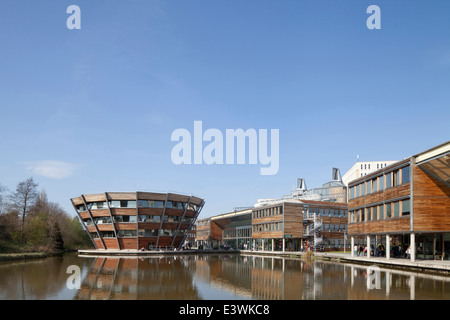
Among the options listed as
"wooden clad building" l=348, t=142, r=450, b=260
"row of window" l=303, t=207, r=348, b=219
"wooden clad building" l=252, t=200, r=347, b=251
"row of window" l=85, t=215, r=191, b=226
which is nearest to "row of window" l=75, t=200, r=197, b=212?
"row of window" l=85, t=215, r=191, b=226

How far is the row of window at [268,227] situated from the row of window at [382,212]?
20.8 meters

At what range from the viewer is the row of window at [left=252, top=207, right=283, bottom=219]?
238 feet

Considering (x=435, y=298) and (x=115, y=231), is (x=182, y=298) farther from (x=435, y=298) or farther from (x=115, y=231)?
(x=115, y=231)

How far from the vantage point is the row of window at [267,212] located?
7250 centimetres

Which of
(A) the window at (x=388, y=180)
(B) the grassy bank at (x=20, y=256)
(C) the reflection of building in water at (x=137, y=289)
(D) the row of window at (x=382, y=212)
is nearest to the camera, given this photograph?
(C) the reflection of building in water at (x=137, y=289)

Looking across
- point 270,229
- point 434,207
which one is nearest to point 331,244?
point 270,229

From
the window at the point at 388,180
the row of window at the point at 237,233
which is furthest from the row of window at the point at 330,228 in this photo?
the window at the point at 388,180

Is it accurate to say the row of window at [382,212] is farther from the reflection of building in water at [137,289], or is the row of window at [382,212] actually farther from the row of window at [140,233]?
the row of window at [140,233]

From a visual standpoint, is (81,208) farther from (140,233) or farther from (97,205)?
(140,233)

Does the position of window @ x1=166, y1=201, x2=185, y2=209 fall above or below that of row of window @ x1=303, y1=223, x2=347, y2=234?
above

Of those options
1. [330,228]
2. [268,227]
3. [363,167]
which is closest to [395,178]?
[330,228]

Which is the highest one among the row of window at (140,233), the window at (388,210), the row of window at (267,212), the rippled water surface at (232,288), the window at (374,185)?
the window at (374,185)

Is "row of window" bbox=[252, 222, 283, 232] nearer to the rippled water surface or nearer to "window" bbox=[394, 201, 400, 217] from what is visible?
"window" bbox=[394, 201, 400, 217]

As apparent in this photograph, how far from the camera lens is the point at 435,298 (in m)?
18.9
